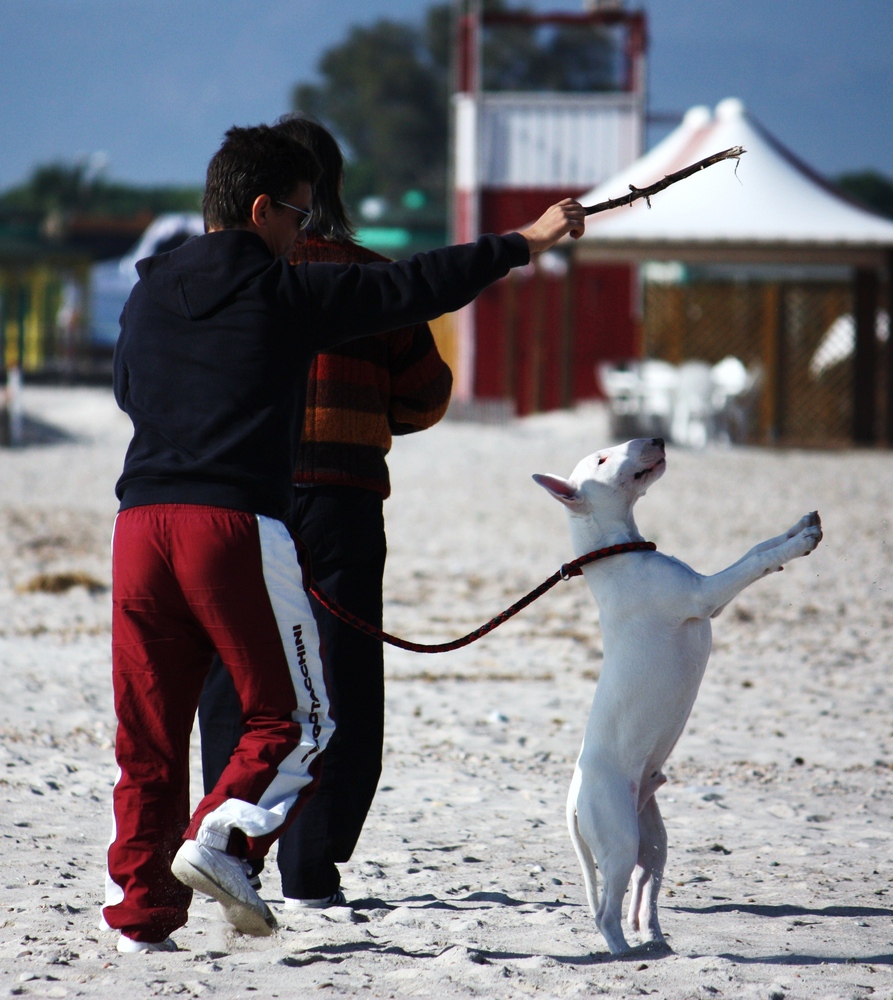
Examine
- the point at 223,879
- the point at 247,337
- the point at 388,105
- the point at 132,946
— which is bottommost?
the point at 132,946

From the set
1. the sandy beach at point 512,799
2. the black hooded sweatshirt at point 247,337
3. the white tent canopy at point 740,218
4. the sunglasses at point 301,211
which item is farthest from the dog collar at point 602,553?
the white tent canopy at point 740,218

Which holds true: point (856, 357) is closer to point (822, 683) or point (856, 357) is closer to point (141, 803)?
point (822, 683)

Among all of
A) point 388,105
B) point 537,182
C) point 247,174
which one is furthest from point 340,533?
point 388,105

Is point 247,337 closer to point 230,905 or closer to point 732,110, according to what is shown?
point 230,905

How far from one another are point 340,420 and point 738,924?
1.54 metres

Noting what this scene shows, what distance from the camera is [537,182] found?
23.5 m

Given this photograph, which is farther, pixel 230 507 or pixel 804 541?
pixel 804 541

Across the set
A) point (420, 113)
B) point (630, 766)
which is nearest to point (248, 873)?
point (630, 766)

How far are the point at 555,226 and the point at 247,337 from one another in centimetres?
70

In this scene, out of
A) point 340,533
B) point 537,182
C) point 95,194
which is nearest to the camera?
point 340,533

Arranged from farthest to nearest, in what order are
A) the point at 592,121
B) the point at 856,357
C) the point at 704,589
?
the point at 592,121 < the point at 856,357 < the point at 704,589

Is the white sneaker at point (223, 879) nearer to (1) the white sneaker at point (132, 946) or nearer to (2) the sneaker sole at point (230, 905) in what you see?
(2) the sneaker sole at point (230, 905)

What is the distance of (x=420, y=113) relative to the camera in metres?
76.6

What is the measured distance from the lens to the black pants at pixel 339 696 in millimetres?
3266
